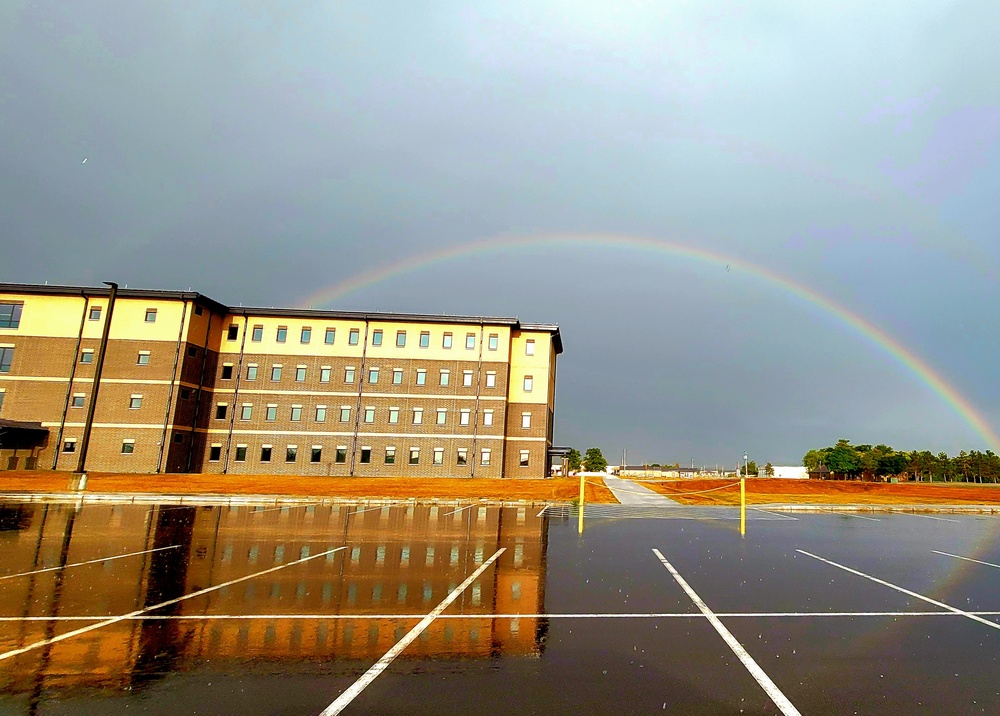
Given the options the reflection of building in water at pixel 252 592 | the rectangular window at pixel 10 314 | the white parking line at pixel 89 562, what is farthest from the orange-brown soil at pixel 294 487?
the white parking line at pixel 89 562

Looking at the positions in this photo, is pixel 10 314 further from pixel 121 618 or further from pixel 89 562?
pixel 121 618

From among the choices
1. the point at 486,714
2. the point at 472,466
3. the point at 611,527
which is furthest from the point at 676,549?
the point at 472,466

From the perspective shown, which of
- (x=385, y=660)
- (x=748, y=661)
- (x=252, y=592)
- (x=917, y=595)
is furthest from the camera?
(x=917, y=595)

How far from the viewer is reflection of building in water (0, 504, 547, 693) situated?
596 cm

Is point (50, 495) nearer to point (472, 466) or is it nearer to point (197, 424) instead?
point (197, 424)

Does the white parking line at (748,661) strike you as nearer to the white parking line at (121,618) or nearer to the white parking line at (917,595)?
the white parking line at (917,595)

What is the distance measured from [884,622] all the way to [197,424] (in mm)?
52756

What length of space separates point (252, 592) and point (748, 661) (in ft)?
22.7

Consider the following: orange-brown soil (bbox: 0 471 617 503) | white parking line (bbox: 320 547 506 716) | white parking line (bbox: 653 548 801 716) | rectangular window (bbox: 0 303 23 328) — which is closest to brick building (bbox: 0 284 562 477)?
rectangular window (bbox: 0 303 23 328)

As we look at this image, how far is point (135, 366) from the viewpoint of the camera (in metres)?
47.7

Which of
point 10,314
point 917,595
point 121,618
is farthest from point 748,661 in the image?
point 10,314

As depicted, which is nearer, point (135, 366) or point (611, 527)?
point (611, 527)

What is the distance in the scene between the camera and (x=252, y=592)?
8672 millimetres

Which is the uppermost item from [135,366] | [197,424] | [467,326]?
[467,326]
